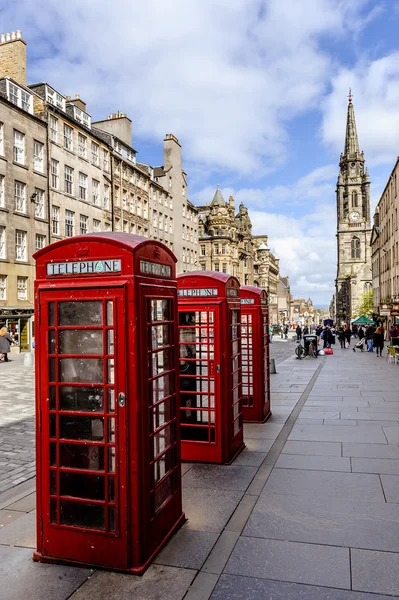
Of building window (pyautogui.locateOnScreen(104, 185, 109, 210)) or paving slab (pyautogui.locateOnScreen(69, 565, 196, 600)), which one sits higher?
building window (pyautogui.locateOnScreen(104, 185, 109, 210))

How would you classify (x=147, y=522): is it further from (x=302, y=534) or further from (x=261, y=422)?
(x=261, y=422)

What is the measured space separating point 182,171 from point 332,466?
190 feet

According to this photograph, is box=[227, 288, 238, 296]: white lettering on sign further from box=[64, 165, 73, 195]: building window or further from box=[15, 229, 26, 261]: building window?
box=[64, 165, 73, 195]: building window

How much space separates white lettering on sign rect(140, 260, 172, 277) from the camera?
4223 mm

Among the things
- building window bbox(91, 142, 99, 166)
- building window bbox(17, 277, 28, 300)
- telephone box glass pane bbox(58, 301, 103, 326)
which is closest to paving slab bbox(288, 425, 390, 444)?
telephone box glass pane bbox(58, 301, 103, 326)

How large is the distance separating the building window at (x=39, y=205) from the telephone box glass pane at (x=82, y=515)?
32248mm

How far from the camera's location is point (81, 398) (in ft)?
13.7

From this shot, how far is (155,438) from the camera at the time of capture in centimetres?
445

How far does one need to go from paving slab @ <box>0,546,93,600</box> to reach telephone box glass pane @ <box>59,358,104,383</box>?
5.21ft

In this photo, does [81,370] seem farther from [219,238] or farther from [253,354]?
[219,238]

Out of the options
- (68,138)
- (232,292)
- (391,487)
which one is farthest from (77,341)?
(68,138)

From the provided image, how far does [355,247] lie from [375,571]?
367 ft

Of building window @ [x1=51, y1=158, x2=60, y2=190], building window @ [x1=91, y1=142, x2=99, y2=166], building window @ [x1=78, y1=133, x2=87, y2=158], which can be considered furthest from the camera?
building window @ [x1=91, y1=142, x2=99, y2=166]

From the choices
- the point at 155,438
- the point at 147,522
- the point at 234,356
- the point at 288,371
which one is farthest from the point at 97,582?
the point at 288,371
